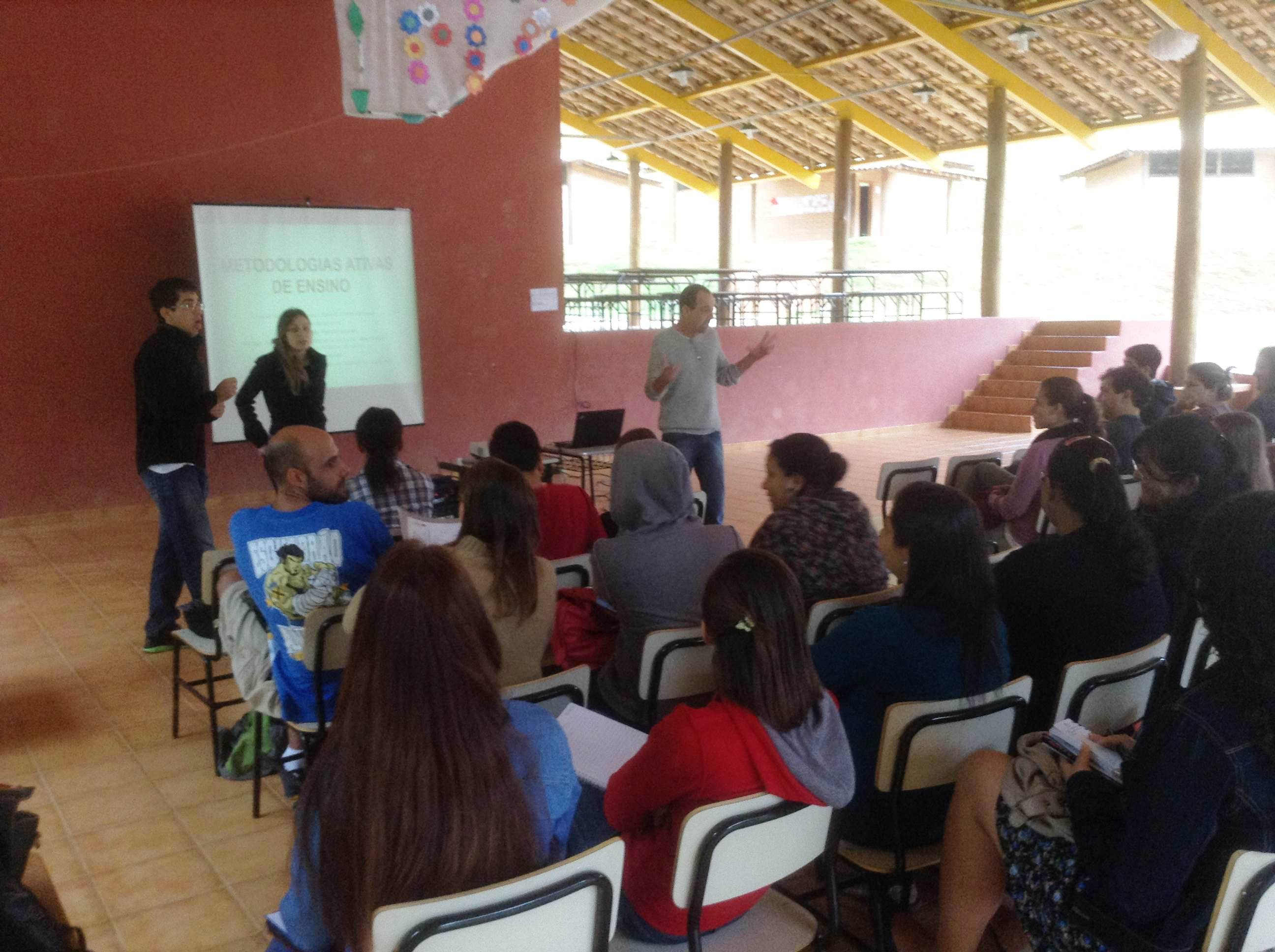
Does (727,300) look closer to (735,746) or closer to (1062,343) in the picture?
(1062,343)

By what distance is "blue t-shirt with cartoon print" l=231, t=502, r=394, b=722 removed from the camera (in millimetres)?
2557

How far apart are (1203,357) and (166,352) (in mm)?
13449

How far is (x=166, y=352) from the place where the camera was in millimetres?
4098

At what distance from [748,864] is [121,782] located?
7.46 ft

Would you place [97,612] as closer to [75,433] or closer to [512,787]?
[75,433]

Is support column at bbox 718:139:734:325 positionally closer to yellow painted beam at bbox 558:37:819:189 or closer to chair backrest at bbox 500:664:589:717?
yellow painted beam at bbox 558:37:819:189

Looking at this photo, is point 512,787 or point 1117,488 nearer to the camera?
point 512,787

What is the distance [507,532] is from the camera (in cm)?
233

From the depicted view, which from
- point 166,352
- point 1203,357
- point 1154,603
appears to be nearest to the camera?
point 1154,603

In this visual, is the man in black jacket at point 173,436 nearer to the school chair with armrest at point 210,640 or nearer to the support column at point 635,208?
the school chair with armrest at point 210,640

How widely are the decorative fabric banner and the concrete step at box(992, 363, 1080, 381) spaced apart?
8627mm

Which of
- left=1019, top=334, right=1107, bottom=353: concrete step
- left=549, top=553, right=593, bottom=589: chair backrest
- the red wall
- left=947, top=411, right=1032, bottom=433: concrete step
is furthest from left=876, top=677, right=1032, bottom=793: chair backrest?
left=1019, top=334, right=1107, bottom=353: concrete step

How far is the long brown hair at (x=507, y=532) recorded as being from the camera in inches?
91.0

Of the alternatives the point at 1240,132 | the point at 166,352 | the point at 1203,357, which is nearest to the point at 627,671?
the point at 166,352
